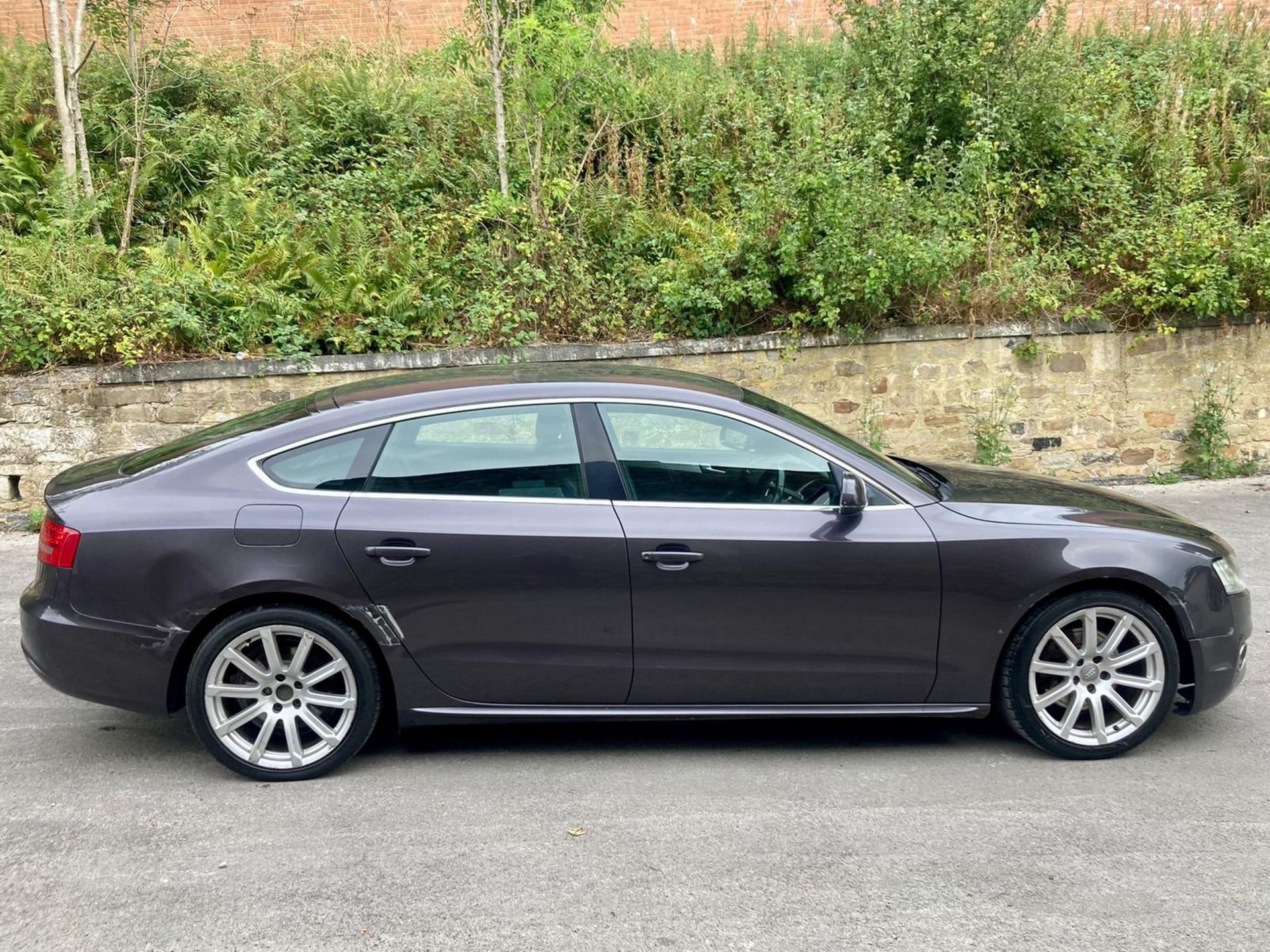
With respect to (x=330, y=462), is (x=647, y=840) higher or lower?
lower

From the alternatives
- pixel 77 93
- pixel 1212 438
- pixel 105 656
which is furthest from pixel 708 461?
pixel 77 93

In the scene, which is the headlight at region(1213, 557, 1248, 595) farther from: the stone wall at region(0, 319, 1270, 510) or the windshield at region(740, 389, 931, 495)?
the stone wall at region(0, 319, 1270, 510)

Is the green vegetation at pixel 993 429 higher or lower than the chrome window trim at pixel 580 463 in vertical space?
lower

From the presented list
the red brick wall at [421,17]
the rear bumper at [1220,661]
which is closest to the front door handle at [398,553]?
the rear bumper at [1220,661]

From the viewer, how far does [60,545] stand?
13.9ft

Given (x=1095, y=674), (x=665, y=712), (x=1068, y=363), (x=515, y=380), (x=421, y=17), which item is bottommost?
(x=665, y=712)

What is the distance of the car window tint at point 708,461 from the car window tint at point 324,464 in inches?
39.2

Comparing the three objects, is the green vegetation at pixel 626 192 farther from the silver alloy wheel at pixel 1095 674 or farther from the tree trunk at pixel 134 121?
the silver alloy wheel at pixel 1095 674

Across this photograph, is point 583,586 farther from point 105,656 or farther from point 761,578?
point 105,656

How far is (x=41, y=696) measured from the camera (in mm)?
5277

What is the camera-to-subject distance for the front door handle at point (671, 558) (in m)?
4.25

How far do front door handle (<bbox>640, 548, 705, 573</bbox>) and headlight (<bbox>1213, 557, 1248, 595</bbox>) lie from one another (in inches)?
84.3

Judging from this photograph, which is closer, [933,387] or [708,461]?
[708,461]

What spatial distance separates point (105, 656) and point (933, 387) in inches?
297
